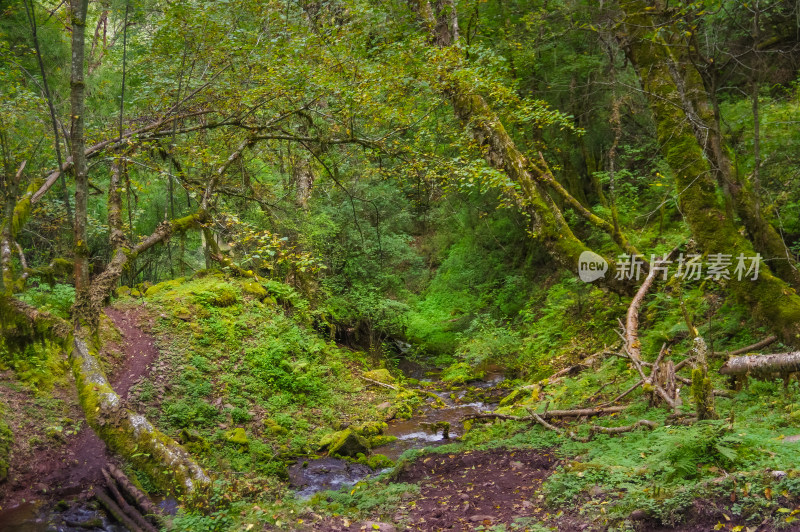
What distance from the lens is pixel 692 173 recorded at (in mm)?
7969

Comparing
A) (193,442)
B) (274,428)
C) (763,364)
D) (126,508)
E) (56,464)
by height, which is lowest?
(274,428)

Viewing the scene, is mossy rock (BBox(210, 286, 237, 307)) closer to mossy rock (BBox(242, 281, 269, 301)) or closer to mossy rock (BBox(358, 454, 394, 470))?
mossy rock (BBox(242, 281, 269, 301))

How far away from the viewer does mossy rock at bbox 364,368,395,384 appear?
13.2 metres

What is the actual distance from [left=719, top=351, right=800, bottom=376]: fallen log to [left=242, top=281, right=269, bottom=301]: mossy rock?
34.2 ft

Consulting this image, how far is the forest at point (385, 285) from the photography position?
5332mm

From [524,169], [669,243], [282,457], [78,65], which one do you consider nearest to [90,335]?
[78,65]

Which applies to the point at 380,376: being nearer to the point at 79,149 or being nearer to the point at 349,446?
the point at 349,446

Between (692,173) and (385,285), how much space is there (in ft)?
32.3

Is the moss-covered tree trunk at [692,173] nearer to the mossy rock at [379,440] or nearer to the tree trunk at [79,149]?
the mossy rock at [379,440]

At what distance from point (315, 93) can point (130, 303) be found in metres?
7.30

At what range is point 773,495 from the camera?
3615 mm

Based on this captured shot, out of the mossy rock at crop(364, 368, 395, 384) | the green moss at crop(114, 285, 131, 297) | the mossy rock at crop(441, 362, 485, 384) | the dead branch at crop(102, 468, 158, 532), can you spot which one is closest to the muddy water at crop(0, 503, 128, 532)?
the dead branch at crop(102, 468, 158, 532)

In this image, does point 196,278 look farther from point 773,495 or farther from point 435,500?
point 773,495

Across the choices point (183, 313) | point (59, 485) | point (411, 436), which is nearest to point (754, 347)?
point (411, 436)
